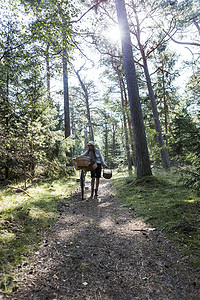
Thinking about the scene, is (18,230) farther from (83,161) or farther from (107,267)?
(83,161)

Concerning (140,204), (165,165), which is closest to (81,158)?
(140,204)

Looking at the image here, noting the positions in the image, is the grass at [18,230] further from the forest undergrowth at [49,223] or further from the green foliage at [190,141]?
the green foliage at [190,141]

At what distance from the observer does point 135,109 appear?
714cm

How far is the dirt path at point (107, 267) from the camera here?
181 cm

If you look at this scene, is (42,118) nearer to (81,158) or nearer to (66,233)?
(81,158)

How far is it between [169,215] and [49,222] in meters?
2.67

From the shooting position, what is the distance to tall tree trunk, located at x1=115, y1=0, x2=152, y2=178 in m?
6.88

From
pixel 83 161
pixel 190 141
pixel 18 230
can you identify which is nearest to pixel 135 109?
pixel 83 161

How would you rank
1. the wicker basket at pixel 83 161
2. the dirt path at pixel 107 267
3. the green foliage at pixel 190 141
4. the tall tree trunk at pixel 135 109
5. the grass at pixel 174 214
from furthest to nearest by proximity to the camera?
the tall tree trunk at pixel 135 109 → the wicker basket at pixel 83 161 → the green foliage at pixel 190 141 → the grass at pixel 174 214 → the dirt path at pixel 107 267

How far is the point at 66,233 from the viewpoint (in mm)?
3426

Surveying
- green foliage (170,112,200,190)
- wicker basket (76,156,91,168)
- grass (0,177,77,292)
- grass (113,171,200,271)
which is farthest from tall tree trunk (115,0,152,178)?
grass (0,177,77,292)

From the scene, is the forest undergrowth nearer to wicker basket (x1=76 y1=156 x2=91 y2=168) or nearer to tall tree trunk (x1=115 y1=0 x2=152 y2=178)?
wicker basket (x1=76 y1=156 x2=91 y2=168)

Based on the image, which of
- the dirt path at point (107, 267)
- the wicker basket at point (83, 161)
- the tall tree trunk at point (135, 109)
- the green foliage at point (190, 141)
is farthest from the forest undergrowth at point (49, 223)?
the tall tree trunk at point (135, 109)

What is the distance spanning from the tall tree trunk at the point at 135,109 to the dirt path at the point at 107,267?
3503 millimetres
